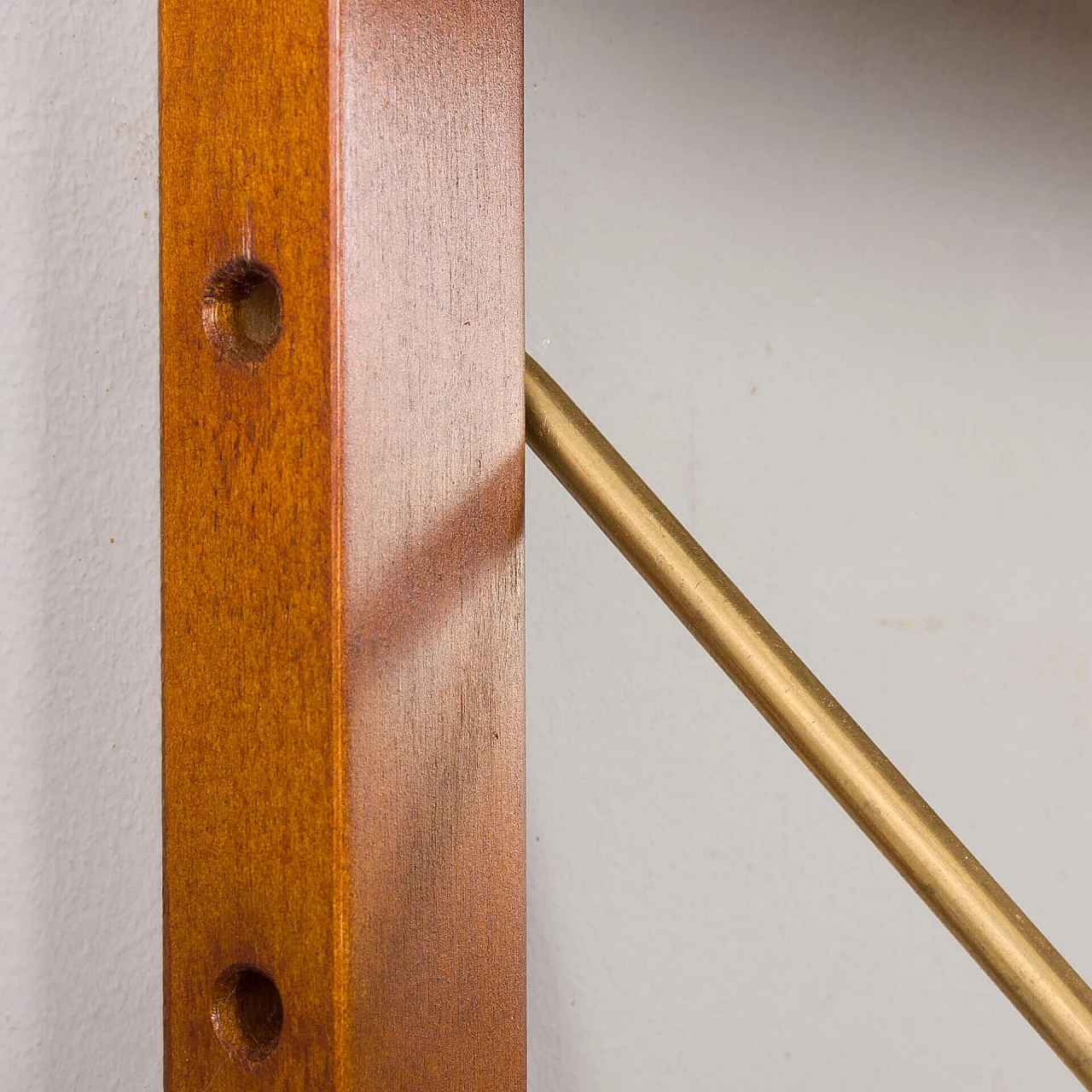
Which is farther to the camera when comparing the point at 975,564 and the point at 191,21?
the point at 975,564

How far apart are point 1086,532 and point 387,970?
58cm

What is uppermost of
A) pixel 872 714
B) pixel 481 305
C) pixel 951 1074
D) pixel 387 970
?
pixel 481 305

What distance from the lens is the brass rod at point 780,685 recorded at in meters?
0.25

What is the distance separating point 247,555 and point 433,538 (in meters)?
0.03

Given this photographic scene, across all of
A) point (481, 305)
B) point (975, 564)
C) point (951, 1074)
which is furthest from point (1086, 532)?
point (481, 305)

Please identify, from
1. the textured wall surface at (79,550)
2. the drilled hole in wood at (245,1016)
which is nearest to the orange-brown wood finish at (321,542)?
the drilled hole in wood at (245,1016)

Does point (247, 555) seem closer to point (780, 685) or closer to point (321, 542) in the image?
point (321, 542)

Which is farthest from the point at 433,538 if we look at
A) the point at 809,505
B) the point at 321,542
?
the point at 809,505

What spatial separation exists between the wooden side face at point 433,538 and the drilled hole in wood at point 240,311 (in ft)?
0.06

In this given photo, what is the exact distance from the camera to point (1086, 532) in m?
0.65

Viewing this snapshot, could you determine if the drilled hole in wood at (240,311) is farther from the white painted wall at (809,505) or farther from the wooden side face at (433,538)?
the white painted wall at (809,505)

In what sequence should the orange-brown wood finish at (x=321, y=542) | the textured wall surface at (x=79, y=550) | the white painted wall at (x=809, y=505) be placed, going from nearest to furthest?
1. the orange-brown wood finish at (x=321, y=542)
2. the textured wall surface at (x=79, y=550)
3. the white painted wall at (x=809, y=505)

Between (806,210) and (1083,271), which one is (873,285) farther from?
(1083,271)

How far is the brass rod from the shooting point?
0.81 ft
